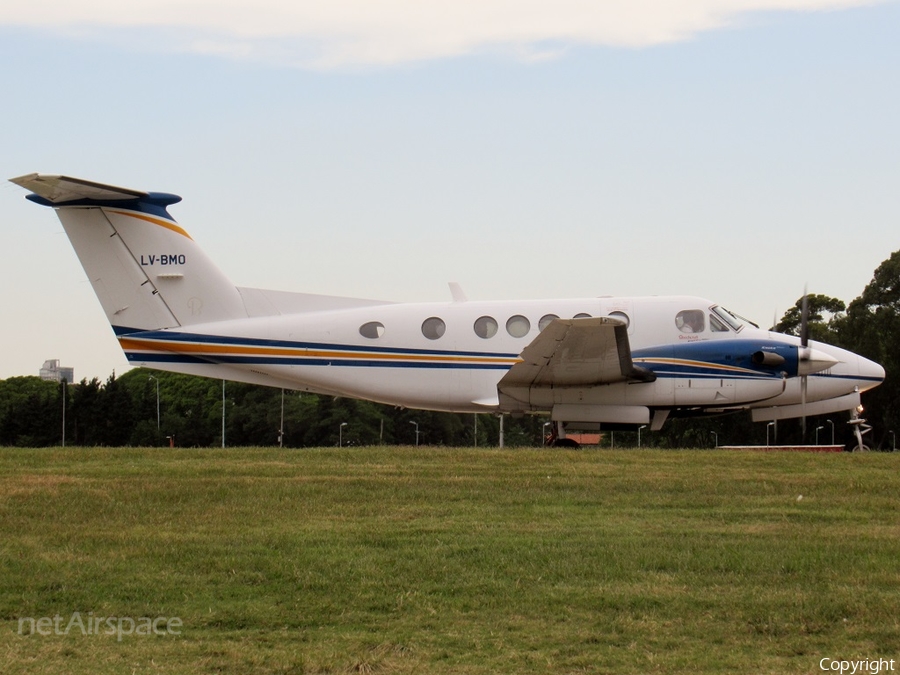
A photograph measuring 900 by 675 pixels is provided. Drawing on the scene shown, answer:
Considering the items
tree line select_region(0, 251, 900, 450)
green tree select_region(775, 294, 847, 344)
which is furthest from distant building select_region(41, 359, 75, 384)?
green tree select_region(775, 294, 847, 344)

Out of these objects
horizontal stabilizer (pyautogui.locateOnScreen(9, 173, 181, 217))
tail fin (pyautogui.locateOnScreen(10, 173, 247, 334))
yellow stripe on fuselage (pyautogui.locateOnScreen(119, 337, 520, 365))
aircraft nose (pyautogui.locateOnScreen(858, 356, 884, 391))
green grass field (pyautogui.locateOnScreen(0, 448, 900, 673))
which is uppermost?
horizontal stabilizer (pyautogui.locateOnScreen(9, 173, 181, 217))

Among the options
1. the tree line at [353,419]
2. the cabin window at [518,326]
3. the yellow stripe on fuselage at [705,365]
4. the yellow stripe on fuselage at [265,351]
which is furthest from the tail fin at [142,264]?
the tree line at [353,419]

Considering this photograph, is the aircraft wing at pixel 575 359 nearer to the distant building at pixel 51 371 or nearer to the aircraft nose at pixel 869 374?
the aircraft nose at pixel 869 374

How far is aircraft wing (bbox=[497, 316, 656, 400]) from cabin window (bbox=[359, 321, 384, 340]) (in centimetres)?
266

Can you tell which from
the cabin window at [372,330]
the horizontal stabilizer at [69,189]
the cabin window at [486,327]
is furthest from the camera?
the cabin window at [372,330]

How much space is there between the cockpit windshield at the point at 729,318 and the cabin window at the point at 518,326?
376 cm

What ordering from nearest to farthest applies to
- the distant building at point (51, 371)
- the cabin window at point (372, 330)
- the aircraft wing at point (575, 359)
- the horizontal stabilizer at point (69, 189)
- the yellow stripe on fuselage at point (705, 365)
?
the aircraft wing at point (575, 359) → the horizontal stabilizer at point (69, 189) → the yellow stripe on fuselage at point (705, 365) → the cabin window at point (372, 330) → the distant building at point (51, 371)

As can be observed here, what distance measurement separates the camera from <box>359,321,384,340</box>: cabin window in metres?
22.4

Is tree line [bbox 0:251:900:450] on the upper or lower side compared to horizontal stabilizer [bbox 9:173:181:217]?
lower

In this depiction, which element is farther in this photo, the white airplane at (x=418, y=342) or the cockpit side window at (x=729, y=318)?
the cockpit side window at (x=729, y=318)

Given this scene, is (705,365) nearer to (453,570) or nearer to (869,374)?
(869,374)

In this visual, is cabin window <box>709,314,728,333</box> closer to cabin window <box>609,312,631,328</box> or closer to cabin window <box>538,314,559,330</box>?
cabin window <box>609,312,631,328</box>

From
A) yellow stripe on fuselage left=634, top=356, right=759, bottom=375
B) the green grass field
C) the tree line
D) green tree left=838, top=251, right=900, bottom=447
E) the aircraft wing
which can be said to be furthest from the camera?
the tree line

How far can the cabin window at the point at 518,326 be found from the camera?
22.2 metres
